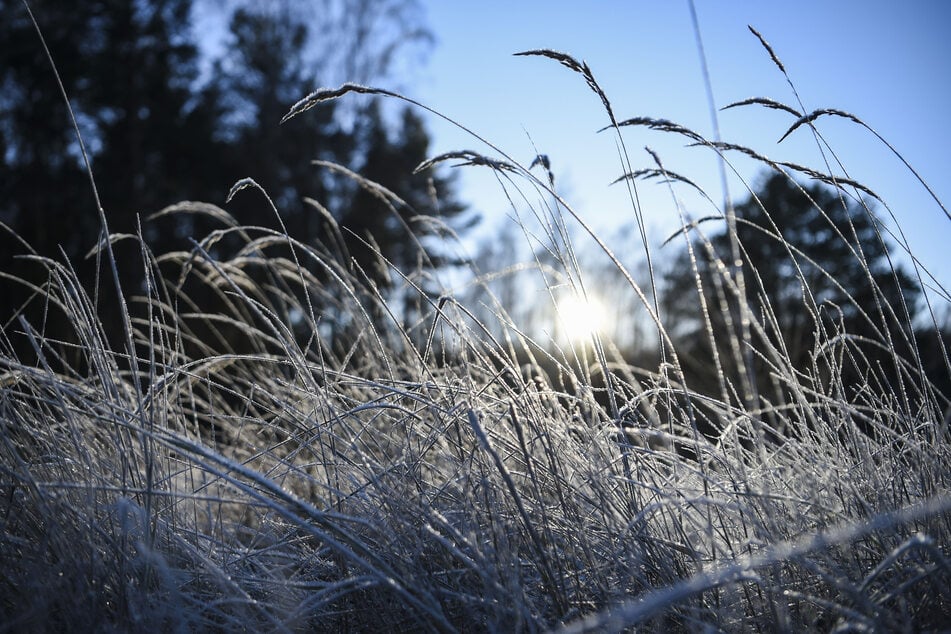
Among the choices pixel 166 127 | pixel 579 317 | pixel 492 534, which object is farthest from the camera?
pixel 166 127

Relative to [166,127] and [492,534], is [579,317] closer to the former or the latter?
[492,534]

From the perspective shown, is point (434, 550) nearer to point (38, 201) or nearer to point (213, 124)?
point (38, 201)

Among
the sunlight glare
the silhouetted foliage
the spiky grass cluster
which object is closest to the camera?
the spiky grass cluster

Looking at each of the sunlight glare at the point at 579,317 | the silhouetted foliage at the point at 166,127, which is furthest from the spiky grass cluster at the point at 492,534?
the silhouetted foliage at the point at 166,127

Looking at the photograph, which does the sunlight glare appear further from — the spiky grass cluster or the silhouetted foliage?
the silhouetted foliage

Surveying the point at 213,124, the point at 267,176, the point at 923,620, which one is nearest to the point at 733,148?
the point at 923,620

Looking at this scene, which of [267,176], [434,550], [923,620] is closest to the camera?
[923,620]

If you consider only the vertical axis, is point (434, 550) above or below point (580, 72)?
below

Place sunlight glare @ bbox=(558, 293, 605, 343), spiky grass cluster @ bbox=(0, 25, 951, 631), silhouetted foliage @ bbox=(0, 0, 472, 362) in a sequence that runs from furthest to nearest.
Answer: silhouetted foliage @ bbox=(0, 0, 472, 362) → sunlight glare @ bbox=(558, 293, 605, 343) → spiky grass cluster @ bbox=(0, 25, 951, 631)

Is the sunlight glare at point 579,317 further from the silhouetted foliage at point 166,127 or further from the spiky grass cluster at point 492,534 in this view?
the silhouetted foliage at point 166,127

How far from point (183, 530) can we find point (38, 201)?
1108 centimetres

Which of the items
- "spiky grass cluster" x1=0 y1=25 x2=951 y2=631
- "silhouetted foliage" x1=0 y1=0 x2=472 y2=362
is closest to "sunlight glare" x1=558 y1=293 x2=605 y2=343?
"spiky grass cluster" x1=0 y1=25 x2=951 y2=631

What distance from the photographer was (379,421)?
1987 mm

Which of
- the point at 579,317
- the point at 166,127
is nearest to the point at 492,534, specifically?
the point at 579,317
